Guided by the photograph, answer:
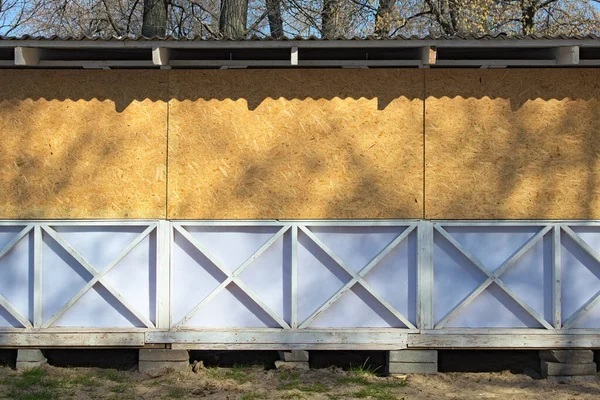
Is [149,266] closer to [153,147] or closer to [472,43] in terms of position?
[153,147]

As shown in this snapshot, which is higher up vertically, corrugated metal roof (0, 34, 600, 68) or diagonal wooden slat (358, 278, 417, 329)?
corrugated metal roof (0, 34, 600, 68)

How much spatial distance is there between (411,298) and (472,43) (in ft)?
8.15

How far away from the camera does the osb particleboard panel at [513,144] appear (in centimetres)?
716

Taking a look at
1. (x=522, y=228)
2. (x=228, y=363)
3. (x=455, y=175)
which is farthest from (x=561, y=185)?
(x=228, y=363)

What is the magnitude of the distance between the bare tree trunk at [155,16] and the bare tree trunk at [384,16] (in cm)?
472

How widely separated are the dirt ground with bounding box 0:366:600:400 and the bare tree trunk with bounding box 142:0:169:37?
10.0 metres

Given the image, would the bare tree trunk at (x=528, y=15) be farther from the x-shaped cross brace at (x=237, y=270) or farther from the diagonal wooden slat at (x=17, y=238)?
the diagonal wooden slat at (x=17, y=238)

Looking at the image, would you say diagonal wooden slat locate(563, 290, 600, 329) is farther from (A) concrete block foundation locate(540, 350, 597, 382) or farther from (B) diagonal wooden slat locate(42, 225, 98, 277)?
(B) diagonal wooden slat locate(42, 225, 98, 277)

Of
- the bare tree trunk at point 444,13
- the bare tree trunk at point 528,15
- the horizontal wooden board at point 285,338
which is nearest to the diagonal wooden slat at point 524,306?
the horizontal wooden board at point 285,338

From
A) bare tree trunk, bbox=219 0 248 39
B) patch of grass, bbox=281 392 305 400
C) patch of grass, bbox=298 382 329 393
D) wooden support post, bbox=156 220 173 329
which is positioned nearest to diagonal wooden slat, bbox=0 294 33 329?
wooden support post, bbox=156 220 173 329

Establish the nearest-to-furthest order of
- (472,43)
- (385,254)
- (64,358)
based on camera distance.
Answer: (472,43) < (385,254) < (64,358)

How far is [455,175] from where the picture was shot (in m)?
7.19

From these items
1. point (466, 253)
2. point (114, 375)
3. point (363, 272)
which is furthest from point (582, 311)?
point (114, 375)

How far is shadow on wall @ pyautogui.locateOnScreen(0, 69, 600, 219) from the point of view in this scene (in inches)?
282
